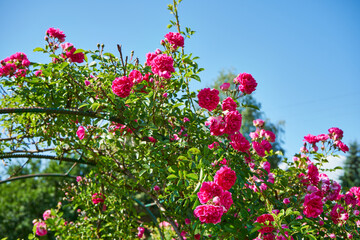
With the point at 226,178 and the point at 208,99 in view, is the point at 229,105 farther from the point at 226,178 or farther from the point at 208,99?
the point at 226,178

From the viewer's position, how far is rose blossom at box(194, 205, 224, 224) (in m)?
1.46

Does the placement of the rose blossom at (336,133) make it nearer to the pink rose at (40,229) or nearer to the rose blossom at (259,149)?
the rose blossom at (259,149)

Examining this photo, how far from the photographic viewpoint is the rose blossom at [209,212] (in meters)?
1.46

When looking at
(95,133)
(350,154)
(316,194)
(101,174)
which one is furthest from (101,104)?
(350,154)

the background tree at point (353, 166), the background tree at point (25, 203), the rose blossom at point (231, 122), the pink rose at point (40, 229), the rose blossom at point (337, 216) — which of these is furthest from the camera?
the background tree at point (353, 166)

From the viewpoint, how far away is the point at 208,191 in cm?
149

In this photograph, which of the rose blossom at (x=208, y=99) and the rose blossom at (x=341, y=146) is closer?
the rose blossom at (x=208, y=99)

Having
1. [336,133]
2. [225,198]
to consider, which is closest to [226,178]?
[225,198]

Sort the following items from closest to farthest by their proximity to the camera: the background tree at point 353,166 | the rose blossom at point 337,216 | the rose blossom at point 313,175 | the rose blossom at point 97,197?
1. the rose blossom at point 313,175
2. the rose blossom at point 337,216
3. the rose blossom at point 97,197
4. the background tree at point 353,166

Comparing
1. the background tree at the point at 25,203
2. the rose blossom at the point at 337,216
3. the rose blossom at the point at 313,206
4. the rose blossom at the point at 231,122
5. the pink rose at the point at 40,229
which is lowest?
the rose blossom at the point at 337,216

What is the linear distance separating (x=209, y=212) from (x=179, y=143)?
1.76 feet

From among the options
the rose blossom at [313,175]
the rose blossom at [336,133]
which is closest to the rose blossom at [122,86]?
the rose blossom at [313,175]

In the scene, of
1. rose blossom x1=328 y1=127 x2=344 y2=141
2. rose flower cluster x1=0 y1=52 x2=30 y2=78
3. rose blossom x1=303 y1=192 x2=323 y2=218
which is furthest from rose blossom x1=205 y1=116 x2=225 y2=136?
rose flower cluster x1=0 y1=52 x2=30 y2=78

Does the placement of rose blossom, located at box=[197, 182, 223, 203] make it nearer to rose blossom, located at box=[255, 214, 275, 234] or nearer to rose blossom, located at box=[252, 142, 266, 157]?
rose blossom, located at box=[255, 214, 275, 234]
